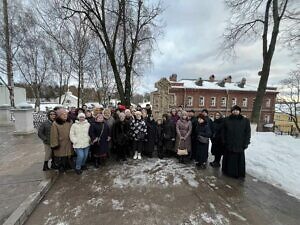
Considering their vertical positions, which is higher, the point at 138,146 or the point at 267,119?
the point at 138,146

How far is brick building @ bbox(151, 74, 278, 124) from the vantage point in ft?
118

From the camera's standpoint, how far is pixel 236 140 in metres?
5.23

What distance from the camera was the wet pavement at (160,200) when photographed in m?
3.45

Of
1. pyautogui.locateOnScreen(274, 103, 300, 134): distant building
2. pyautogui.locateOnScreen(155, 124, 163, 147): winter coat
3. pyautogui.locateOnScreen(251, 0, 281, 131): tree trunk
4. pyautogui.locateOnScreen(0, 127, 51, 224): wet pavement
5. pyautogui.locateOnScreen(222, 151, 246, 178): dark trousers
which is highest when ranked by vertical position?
pyautogui.locateOnScreen(251, 0, 281, 131): tree trunk

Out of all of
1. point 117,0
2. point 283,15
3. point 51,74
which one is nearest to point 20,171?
point 117,0

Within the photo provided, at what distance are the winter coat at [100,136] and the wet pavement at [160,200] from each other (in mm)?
556

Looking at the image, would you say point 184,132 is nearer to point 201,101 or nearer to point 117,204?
point 117,204

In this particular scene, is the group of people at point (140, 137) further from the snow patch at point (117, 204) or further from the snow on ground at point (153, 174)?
the snow patch at point (117, 204)

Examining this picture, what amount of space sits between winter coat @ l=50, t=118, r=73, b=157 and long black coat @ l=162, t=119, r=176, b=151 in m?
3.05

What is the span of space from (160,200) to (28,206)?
2381 millimetres

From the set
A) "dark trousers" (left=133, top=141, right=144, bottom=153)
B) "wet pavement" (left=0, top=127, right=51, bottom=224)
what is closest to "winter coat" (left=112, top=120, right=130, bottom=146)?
"dark trousers" (left=133, top=141, right=144, bottom=153)

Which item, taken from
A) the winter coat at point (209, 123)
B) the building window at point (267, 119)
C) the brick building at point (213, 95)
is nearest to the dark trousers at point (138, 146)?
the winter coat at point (209, 123)

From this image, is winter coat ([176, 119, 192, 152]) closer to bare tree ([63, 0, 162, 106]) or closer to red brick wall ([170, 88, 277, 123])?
bare tree ([63, 0, 162, 106])

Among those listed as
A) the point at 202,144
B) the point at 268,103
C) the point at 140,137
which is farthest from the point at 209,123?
the point at 268,103
